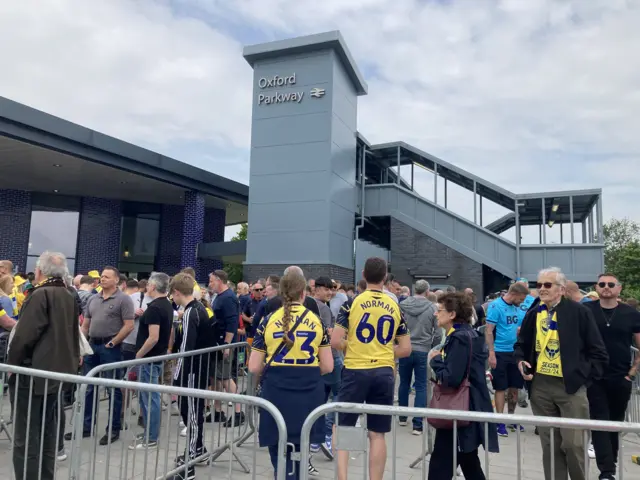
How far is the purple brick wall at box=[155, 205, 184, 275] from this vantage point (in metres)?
25.1

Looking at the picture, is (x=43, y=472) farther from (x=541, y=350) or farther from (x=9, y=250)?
(x=9, y=250)

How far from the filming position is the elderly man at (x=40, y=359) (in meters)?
4.04

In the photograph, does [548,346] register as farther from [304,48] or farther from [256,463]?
[304,48]

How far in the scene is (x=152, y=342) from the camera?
550 centimetres

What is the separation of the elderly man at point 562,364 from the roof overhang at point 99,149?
14.3 metres

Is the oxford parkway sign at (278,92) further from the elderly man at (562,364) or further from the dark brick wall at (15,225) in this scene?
the elderly man at (562,364)

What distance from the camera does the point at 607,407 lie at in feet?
15.6

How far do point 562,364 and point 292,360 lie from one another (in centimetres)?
221

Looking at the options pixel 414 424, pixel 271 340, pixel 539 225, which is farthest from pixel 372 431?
pixel 539 225

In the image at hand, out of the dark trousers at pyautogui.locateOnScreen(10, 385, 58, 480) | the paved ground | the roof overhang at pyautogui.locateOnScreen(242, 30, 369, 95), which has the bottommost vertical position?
the paved ground

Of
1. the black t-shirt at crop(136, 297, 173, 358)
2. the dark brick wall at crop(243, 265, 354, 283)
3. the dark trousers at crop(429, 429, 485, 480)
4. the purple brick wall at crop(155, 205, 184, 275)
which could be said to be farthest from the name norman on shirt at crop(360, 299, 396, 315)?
the purple brick wall at crop(155, 205, 184, 275)

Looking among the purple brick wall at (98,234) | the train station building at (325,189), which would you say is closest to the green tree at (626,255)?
the train station building at (325,189)

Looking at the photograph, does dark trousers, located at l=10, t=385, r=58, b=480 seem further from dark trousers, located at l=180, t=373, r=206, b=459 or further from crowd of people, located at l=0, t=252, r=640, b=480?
dark trousers, located at l=180, t=373, r=206, b=459

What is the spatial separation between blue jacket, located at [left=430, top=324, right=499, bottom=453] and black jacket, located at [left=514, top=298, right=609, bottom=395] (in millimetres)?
722
